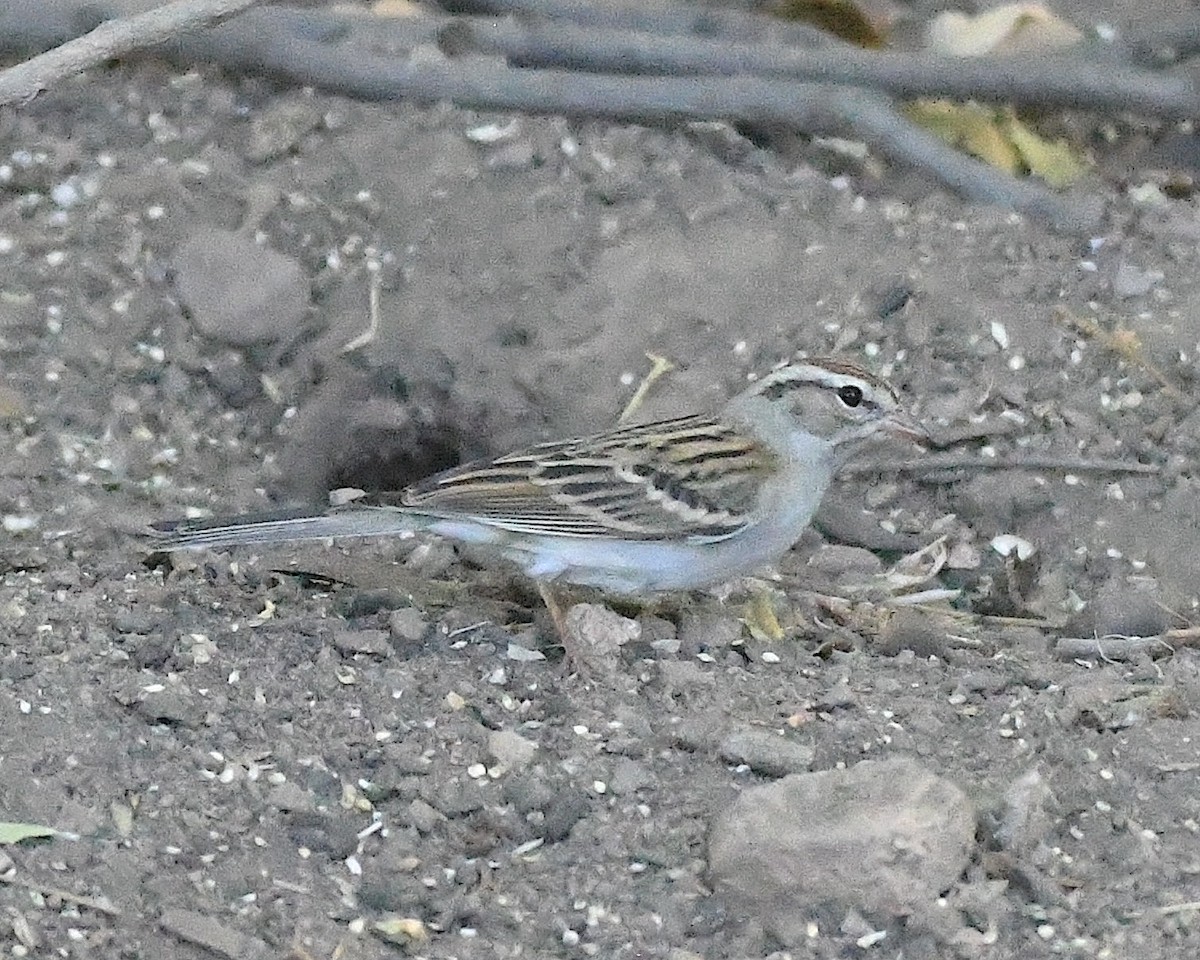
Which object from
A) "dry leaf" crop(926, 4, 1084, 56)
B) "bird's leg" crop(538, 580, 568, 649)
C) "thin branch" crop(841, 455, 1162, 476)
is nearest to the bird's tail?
"bird's leg" crop(538, 580, 568, 649)

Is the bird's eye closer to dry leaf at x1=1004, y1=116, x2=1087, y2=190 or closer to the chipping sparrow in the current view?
the chipping sparrow

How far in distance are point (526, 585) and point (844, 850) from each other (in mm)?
1982

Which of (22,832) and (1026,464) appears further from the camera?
(1026,464)

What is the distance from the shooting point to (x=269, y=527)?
5.05 m

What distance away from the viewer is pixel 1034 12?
26.0 ft

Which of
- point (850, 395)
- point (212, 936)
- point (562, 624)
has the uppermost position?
point (212, 936)

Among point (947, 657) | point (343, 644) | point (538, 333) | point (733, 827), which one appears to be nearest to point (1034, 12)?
point (538, 333)

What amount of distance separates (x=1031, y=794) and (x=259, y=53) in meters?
4.28

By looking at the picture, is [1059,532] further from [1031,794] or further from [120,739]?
[120,739]

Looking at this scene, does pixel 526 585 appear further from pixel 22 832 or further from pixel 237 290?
pixel 22 832

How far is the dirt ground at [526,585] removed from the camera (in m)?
A: 3.92

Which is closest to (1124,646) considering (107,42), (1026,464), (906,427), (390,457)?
(906,427)

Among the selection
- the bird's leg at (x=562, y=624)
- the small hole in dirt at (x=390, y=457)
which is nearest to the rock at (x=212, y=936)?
the bird's leg at (x=562, y=624)

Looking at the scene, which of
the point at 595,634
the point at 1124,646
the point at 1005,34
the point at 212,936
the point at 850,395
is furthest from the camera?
the point at 1005,34
